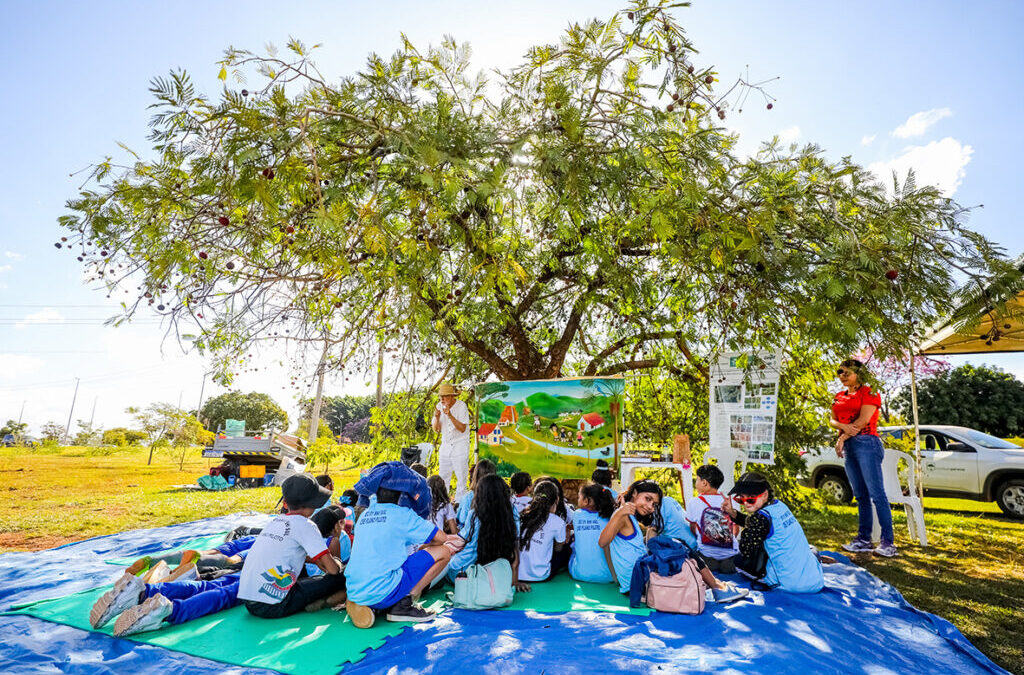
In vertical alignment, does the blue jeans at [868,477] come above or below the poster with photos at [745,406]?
below

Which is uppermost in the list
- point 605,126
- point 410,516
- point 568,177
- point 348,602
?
point 605,126

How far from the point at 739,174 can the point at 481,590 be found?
4029 mm

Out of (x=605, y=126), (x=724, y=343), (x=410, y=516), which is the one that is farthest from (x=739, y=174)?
(x=410, y=516)

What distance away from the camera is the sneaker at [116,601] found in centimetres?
331

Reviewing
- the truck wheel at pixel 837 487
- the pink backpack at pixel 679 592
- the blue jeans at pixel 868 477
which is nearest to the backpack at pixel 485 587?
the pink backpack at pixel 679 592

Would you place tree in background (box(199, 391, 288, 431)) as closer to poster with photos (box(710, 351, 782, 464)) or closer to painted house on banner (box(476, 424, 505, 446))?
painted house on banner (box(476, 424, 505, 446))

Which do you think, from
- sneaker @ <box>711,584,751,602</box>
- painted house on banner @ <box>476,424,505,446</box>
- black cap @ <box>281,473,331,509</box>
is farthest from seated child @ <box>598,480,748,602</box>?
painted house on banner @ <box>476,424,505,446</box>

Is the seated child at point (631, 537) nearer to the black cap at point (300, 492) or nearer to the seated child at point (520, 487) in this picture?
the seated child at point (520, 487)

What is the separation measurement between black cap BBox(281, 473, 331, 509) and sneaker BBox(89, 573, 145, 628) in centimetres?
97

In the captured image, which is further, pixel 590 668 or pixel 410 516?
pixel 410 516

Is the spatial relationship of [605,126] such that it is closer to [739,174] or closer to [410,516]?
[739,174]

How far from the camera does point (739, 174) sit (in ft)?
15.6

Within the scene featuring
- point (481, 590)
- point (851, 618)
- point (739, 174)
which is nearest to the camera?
point (851, 618)

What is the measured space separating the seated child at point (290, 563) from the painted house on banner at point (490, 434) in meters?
4.22
